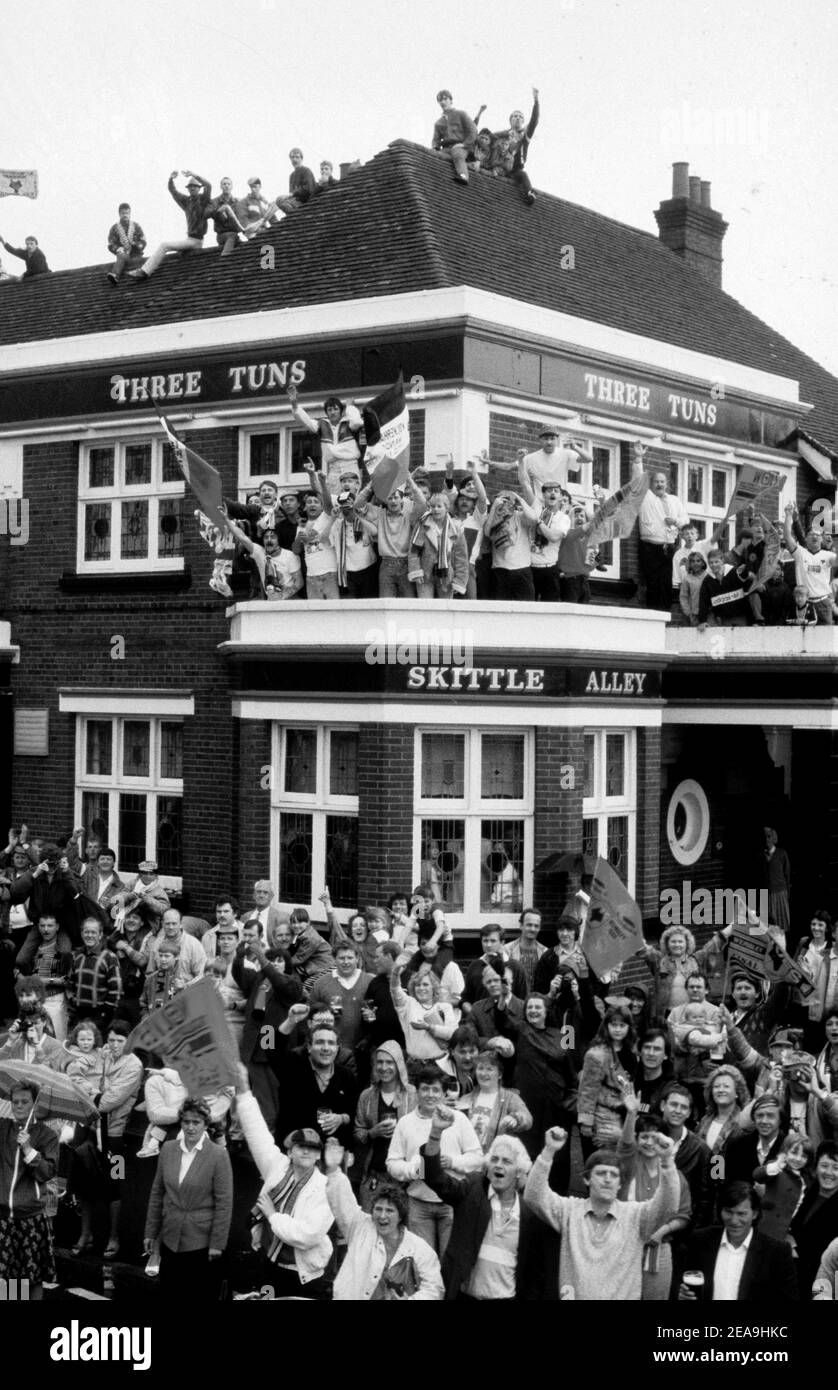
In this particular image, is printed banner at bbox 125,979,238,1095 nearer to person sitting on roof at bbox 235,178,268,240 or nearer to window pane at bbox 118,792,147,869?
window pane at bbox 118,792,147,869

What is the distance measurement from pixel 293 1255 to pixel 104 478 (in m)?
12.6

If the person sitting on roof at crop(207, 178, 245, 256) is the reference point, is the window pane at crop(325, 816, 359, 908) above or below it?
below

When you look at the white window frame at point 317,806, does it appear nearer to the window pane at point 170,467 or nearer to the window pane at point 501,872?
the window pane at point 501,872

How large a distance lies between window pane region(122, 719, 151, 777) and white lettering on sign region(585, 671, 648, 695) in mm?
5190

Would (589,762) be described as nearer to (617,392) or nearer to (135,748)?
(617,392)

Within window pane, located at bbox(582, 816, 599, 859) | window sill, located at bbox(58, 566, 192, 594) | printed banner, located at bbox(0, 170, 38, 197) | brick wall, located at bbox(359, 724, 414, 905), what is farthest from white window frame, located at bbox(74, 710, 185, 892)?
printed banner, located at bbox(0, 170, 38, 197)

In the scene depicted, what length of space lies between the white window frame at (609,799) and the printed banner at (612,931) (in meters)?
4.55

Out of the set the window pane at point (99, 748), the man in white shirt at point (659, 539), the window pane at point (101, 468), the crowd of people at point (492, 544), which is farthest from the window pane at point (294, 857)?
the window pane at point (101, 468)

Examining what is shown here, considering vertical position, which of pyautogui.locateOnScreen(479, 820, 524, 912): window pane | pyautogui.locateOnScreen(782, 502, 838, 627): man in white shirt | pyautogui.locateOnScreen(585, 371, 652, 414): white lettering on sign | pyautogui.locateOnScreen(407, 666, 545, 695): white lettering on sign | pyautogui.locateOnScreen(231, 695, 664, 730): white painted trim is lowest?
pyautogui.locateOnScreen(479, 820, 524, 912): window pane

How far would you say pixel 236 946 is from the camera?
12.8m

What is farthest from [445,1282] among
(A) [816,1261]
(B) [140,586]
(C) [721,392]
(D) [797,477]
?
(D) [797,477]

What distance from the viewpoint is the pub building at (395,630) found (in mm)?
16406

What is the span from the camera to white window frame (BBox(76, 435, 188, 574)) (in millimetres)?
19609

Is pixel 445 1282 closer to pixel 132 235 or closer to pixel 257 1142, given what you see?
pixel 257 1142
